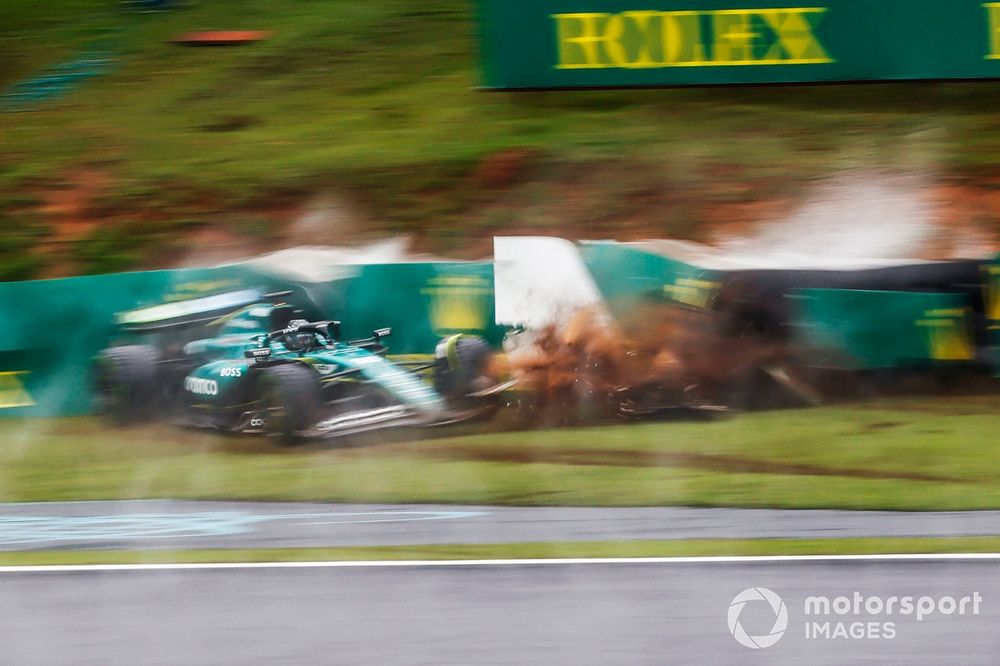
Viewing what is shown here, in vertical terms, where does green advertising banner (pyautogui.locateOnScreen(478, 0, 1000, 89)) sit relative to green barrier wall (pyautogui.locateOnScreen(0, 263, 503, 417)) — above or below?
above

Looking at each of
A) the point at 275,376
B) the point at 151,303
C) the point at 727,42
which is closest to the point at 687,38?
the point at 727,42

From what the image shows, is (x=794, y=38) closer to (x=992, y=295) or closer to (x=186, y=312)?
(x=992, y=295)

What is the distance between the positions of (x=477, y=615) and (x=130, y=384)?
15.0ft

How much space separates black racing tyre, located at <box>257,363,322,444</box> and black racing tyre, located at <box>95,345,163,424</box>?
3.39 ft

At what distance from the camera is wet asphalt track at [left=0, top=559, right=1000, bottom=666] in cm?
525

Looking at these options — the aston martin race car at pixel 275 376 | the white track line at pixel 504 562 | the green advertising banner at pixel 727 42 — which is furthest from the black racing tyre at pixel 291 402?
the green advertising banner at pixel 727 42

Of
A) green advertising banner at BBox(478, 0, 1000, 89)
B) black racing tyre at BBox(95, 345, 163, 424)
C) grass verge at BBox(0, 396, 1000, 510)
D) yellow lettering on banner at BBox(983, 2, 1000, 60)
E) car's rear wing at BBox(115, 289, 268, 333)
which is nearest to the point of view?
grass verge at BBox(0, 396, 1000, 510)

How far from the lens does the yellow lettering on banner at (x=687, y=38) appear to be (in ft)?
34.2

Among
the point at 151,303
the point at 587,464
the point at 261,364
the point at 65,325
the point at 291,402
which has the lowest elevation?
the point at 587,464

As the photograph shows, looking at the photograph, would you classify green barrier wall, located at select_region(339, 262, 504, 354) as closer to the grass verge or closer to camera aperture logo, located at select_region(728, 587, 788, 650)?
the grass verge

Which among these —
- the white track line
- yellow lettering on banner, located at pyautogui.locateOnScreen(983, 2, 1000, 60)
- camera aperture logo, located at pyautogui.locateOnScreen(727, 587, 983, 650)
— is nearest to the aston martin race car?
the white track line

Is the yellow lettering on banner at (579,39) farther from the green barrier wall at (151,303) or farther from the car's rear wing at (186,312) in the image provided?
the car's rear wing at (186,312)

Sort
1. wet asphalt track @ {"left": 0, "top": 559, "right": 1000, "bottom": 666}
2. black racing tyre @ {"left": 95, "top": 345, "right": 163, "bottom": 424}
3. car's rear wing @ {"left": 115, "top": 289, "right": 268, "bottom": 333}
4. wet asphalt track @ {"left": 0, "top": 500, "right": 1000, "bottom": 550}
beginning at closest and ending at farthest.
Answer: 1. wet asphalt track @ {"left": 0, "top": 559, "right": 1000, "bottom": 666}
2. wet asphalt track @ {"left": 0, "top": 500, "right": 1000, "bottom": 550}
3. black racing tyre @ {"left": 95, "top": 345, "right": 163, "bottom": 424}
4. car's rear wing @ {"left": 115, "top": 289, "right": 268, "bottom": 333}

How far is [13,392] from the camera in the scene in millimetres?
9250
